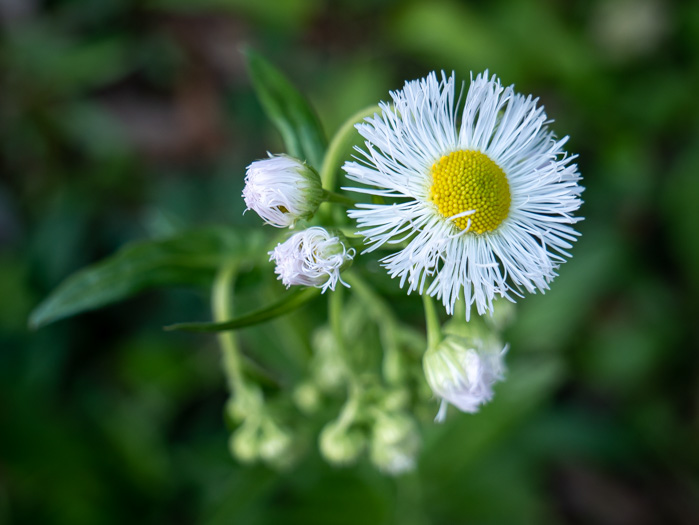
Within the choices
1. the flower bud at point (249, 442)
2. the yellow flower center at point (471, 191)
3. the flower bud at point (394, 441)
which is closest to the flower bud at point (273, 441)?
the flower bud at point (249, 442)

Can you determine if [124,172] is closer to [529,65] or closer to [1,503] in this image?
[1,503]

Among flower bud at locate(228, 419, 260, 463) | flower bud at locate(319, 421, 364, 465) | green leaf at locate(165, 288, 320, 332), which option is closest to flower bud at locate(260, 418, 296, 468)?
flower bud at locate(228, 419, 260, 463)

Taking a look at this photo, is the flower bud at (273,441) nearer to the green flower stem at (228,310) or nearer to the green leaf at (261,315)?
the green flower stem at (228,310)

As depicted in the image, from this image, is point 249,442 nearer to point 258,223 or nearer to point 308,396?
point 308,396

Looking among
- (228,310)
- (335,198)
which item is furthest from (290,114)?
(228,310)

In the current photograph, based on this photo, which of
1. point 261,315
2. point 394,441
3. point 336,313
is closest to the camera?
point 261,315

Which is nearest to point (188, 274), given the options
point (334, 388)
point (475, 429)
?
point (334, 388)
